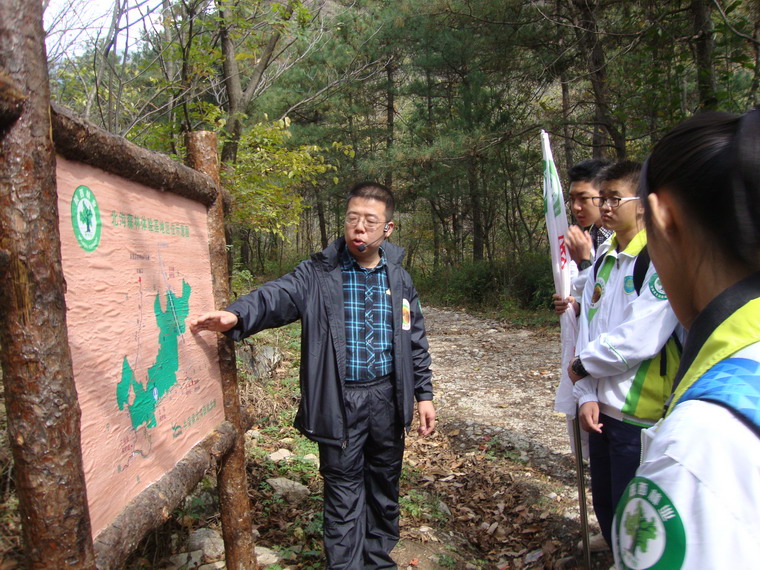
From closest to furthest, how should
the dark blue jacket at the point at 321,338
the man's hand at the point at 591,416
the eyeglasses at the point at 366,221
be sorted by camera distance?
the man's hand at the point at 591,416 → the dark blue jacket at the point at 321,338 → the eyeglasses at the point at 366,221

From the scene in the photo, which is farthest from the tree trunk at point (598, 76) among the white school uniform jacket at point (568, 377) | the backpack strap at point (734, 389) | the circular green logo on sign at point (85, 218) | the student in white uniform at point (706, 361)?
the backpack strap at point (734, 389)

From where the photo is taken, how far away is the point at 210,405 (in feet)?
6.75

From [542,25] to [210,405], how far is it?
9.70m

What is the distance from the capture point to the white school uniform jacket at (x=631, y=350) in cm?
205

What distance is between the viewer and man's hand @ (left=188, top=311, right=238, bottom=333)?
192 cm

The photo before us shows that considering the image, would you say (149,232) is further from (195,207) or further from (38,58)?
(38,58)

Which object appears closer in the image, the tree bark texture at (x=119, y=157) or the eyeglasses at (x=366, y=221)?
the tree bark texture at (x=119, y=157)

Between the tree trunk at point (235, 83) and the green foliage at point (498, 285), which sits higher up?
the tree trunk at point (235, 83)

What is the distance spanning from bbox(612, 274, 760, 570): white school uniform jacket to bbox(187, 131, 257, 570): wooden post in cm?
175

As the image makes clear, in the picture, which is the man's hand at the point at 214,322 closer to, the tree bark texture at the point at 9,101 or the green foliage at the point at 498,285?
the tree bark texture at the point at 9,101

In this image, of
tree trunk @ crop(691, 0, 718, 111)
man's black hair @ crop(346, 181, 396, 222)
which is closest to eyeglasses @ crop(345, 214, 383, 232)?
man's black hair @ crop(346, 181, 396, 222)

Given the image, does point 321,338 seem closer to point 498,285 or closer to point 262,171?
point 262,171

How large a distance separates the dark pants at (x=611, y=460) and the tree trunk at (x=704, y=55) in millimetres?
4155

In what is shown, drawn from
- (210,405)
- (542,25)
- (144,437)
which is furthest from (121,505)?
(542,25)
